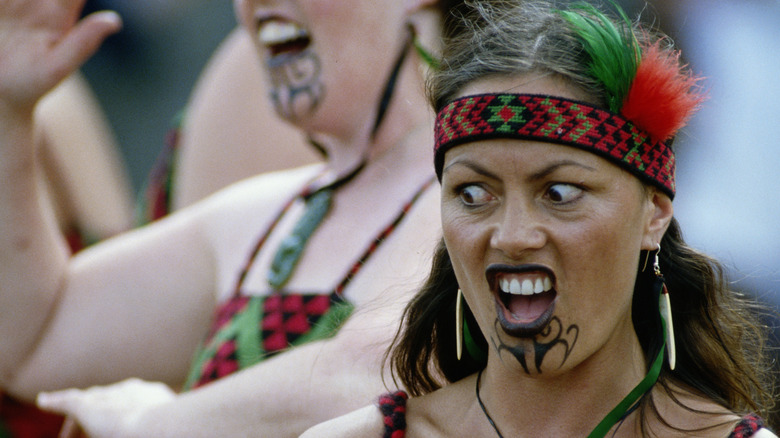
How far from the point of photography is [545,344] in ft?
4.98

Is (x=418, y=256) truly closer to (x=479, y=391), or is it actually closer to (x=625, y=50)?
(x=479, y=391)

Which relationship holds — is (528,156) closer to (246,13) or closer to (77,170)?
(246,13)

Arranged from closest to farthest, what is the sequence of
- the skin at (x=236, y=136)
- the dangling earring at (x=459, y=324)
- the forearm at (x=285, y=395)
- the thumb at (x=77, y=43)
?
the dangling earring at (x=459, y=324) < the forearm at (x=285, y=395) < the thumb at (x=77, y=43) < the skin at (x=236, y=136)

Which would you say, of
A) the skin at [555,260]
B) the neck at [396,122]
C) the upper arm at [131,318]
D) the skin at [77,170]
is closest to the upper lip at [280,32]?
the neck at [396,122]

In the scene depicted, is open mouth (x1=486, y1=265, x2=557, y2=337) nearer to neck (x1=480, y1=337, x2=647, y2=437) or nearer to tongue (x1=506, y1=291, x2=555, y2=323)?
tongue (x1=506, y1=291, x2=555, y2=323)

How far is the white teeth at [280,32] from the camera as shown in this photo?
2369mm

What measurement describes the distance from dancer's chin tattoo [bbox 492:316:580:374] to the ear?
0.56 ft

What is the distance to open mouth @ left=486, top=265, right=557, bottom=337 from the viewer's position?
4.92 feet

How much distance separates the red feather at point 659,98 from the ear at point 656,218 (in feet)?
0.27

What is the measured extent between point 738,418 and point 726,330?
21 cm

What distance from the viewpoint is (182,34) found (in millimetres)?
6953

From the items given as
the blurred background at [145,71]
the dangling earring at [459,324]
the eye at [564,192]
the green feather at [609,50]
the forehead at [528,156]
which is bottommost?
the blurred background at [145,71]

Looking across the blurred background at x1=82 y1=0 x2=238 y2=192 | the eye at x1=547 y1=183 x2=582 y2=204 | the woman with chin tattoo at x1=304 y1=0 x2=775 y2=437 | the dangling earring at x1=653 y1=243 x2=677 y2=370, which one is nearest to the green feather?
the woman with chin tattoo at x1=304 y1=0 x2=775 y2=437

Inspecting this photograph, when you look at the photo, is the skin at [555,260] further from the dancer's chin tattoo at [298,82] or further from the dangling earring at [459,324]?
the dancer's chin tattoo at [298,82]
